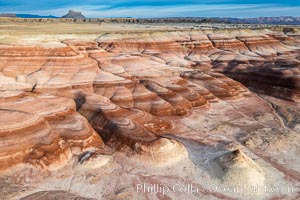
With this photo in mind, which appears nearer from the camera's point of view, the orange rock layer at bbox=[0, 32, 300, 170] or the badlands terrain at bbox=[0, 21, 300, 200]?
the badlands terrain at bbox=[0, 21, 300, 200]

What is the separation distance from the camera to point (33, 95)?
28.1m

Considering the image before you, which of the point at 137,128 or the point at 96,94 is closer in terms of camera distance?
the point at 137,128

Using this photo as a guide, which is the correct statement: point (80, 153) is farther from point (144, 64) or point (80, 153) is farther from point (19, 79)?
point (144, 64)

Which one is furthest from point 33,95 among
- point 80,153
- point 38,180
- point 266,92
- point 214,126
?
point 266,92

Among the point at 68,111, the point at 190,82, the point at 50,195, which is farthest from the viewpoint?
the point at 190,82

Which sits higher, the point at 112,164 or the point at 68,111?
the point at 68,111

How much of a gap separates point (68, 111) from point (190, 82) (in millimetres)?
16882

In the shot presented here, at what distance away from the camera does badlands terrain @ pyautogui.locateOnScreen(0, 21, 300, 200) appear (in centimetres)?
2016

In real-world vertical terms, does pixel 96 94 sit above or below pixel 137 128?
above

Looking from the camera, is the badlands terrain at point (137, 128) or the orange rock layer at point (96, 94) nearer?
the badlands terrain at point (137, 128)

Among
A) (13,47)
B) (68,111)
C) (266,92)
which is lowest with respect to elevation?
(266,92)

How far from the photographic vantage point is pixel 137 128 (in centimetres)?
2511

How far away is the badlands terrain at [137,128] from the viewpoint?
66.1ft

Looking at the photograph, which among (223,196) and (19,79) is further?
(19,79)
